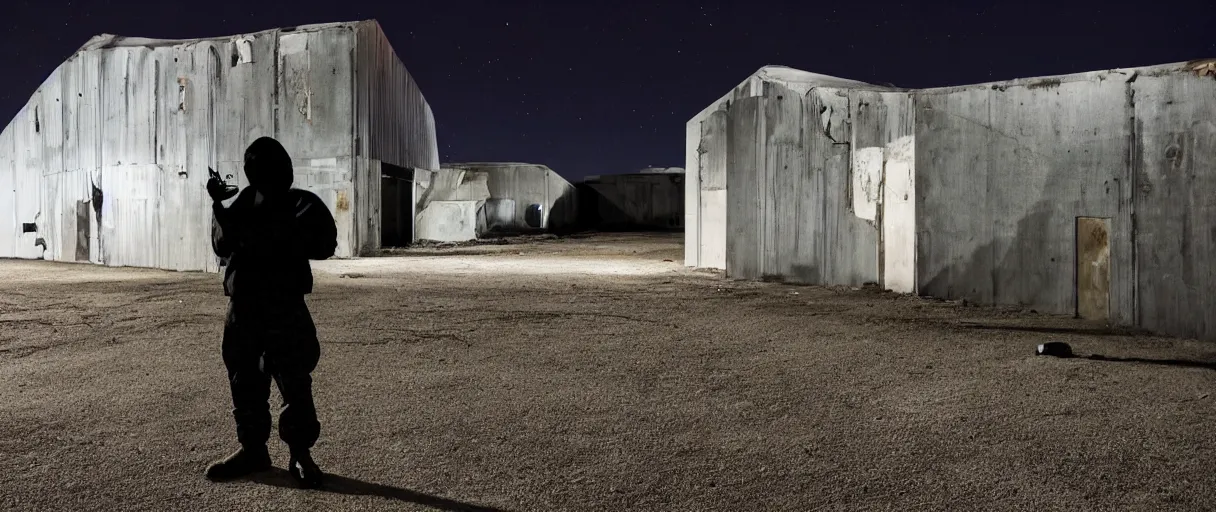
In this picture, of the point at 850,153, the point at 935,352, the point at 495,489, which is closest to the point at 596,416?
the point at 495,489

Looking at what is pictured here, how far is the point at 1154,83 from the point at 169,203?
16536 mm

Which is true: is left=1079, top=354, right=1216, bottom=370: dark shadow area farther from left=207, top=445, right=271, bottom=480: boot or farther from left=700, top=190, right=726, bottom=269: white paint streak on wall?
left=700, top=190, right=726, bottom=269: white paint streak on wall

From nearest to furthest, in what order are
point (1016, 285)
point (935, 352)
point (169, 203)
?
1. point (935, 352)
2. point (1016, 285)
3. point (169, 203)

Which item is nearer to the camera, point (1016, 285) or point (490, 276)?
point (1016, 285)

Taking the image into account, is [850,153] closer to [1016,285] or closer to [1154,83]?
[1016,285]

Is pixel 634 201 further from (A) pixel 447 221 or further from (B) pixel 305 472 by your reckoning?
(B) pixel 305 472

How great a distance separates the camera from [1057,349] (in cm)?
622

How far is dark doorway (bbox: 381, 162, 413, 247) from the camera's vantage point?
926 inches

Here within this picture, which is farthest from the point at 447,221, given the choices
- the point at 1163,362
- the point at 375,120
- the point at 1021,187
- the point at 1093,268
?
the point at 1163,362

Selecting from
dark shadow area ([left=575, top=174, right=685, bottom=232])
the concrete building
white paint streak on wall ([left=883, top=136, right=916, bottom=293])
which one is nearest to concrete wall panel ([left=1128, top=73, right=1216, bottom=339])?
white paint streak on wall ([left=883, top=136, right=916, bottom=293])

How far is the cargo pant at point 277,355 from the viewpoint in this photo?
325cm

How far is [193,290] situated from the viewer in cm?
1130

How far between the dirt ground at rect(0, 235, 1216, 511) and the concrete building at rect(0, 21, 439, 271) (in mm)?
8221

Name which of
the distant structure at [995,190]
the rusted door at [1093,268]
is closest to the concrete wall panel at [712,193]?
the distant structure at [995,190]
